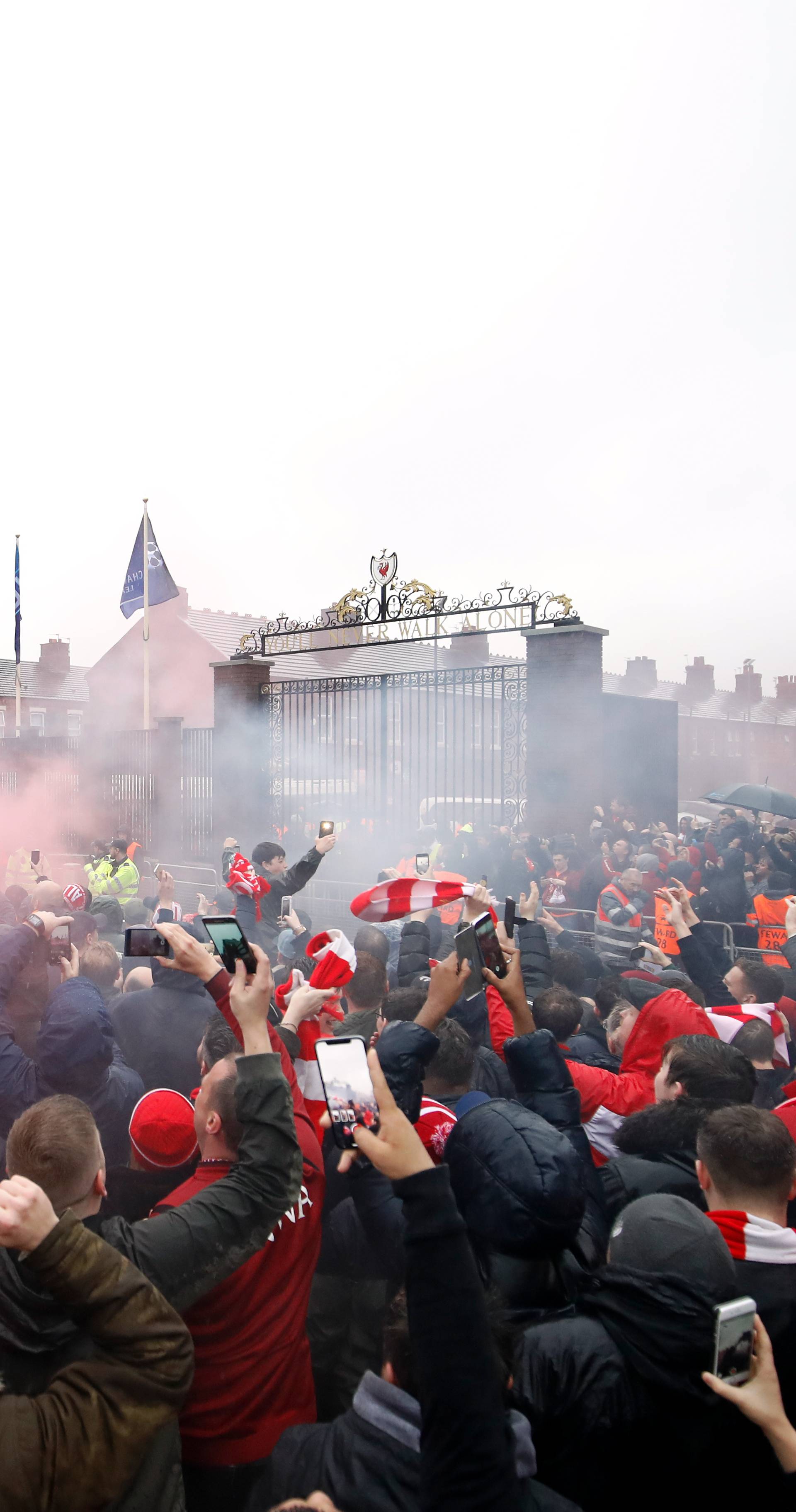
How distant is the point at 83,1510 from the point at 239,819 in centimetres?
1370

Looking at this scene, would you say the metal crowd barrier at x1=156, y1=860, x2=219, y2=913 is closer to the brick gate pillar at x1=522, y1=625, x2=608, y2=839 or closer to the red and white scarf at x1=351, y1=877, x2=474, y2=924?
the brick gate pillar at x1=522, y1=625, x2=608, y2=839

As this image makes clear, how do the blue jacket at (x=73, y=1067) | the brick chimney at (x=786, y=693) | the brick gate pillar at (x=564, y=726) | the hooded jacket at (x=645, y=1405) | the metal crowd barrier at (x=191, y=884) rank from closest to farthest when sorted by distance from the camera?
the hooded jacket at (x=645, y=1405) → the blue jacket at (x=73, y=1067) → the brick gate pillar at (x=564, y=726) → the metal crowd barrier at (x=191, y=884) → the brick chimney at (x=786, y=693)

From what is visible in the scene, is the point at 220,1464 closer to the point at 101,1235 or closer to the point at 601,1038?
the point at 101,1235

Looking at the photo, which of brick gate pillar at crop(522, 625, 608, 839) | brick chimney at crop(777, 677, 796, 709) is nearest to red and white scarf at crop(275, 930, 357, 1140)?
brick gate pillar at crop(522, 625, 608, 839)

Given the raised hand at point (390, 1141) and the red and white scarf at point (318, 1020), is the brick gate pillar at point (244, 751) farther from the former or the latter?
the raised hand at point (390, 1141)

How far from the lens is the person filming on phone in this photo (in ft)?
20.6

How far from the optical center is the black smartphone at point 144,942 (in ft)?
7.80

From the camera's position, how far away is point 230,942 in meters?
2.04

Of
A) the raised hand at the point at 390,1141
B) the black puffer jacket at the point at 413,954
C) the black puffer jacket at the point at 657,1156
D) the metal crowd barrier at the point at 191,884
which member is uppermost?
the raised hand at the point at 390,1141

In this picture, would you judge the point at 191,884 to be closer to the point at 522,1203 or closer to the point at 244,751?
the point at 244,751

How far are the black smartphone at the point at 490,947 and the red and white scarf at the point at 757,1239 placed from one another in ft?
2.96

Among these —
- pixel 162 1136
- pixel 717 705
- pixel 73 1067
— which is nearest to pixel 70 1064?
pixel 73 1067

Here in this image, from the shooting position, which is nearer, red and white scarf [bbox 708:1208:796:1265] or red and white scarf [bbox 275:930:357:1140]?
red and white scarf [bbox 708:1208:796:1265]

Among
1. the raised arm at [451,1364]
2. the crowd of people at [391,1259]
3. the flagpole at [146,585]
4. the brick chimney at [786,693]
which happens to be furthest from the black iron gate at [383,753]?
the brick chimney at [786,693]
